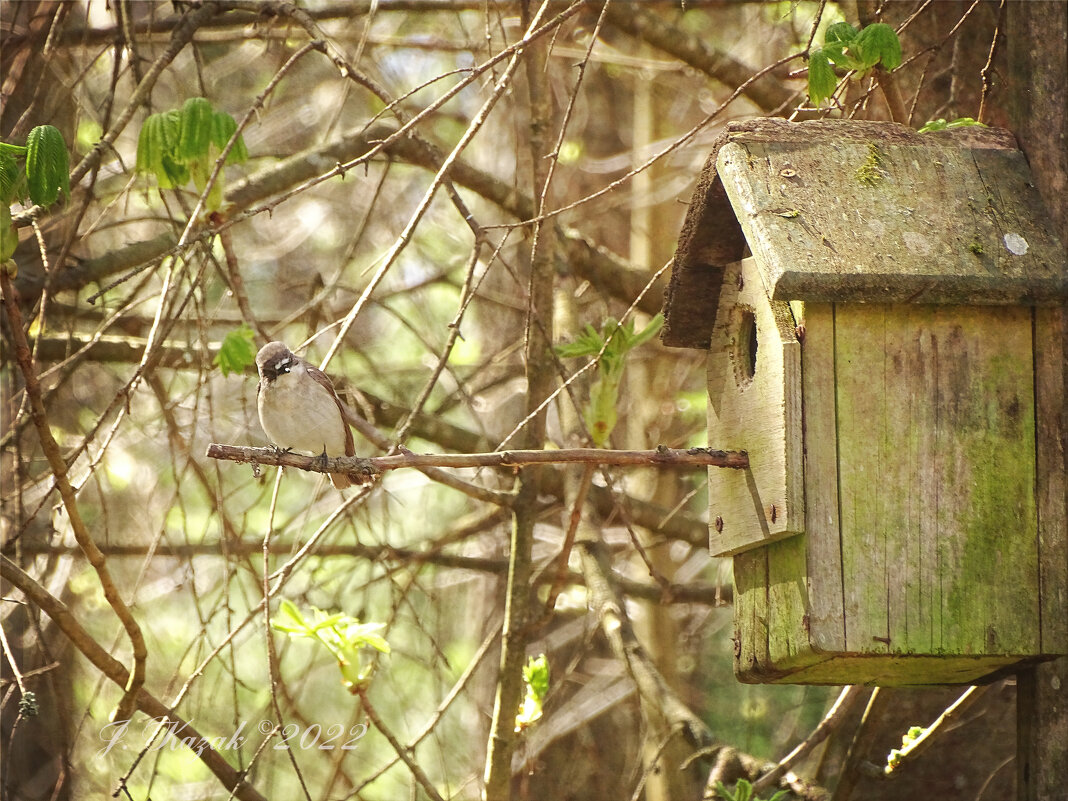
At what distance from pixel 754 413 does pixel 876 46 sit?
960 mm

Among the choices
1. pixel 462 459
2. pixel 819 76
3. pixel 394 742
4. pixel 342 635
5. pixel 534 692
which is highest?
pixel 819 76

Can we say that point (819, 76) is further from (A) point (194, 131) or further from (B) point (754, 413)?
(A) point (194, 131)

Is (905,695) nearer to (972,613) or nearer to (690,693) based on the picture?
(972,613)

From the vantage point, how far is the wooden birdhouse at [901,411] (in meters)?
2.53

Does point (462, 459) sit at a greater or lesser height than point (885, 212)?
lesser

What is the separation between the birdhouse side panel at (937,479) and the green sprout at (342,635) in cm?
139

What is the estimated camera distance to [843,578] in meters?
2.53

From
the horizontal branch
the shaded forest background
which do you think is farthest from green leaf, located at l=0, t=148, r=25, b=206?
the horizontal branch

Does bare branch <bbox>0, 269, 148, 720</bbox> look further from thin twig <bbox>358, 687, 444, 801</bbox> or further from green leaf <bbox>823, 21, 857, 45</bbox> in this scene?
green leaf <bbox>823, 21, 857, 45</bbox>

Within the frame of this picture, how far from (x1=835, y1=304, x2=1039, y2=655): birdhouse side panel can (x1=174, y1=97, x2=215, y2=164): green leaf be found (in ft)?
6.06

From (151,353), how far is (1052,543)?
90.1 inches

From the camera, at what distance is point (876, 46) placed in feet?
9.27

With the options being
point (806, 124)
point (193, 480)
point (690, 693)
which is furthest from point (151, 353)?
point (690, 693)

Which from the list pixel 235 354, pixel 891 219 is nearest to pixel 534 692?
pixel 235 354
